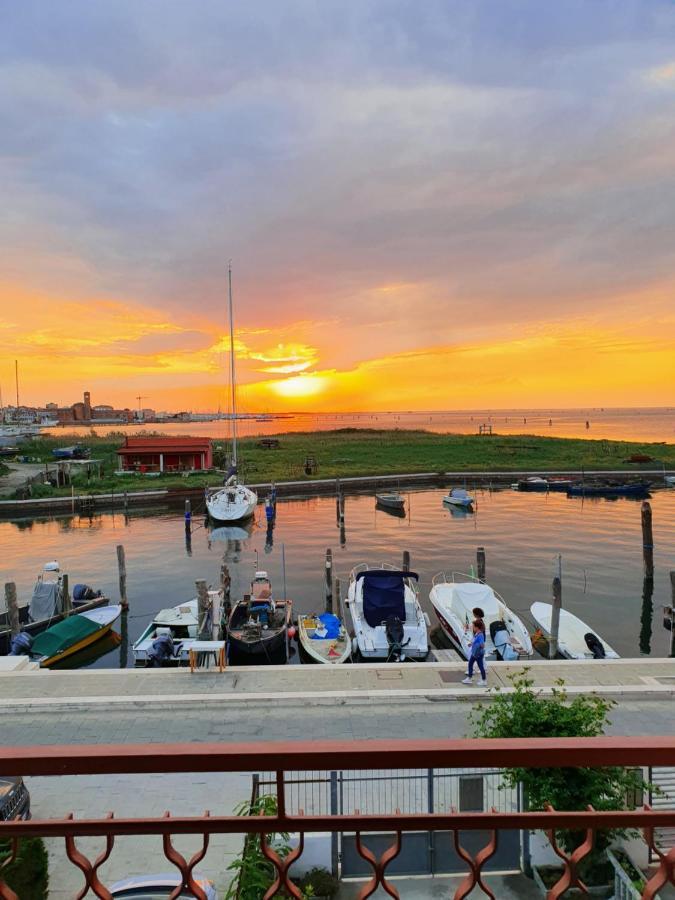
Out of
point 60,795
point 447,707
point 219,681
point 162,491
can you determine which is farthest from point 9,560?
point 447,707

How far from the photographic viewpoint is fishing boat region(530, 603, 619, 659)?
56.0 feet

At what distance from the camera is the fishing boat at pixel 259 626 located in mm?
17562

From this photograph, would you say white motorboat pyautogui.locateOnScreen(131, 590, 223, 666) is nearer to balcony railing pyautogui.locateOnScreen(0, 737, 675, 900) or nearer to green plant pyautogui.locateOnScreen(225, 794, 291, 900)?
green plant pyautogui.locateOnScreen(225, 794, 291, 900)

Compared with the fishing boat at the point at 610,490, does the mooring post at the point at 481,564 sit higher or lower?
lower

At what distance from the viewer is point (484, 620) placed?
18188 millimetres

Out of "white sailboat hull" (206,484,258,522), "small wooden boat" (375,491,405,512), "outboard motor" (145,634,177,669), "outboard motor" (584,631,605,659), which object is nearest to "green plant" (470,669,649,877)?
"outboard motor" (584,631,605,659)

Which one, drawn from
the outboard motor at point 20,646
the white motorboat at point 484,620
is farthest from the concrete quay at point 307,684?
the outboard motor at point 20,646

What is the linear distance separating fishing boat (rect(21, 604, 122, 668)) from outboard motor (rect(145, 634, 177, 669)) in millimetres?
2802

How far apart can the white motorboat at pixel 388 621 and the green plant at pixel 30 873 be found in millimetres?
11429

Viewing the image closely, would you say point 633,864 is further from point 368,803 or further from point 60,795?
point 60,795

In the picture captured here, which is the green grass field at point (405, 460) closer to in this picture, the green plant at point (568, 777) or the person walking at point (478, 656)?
the person walking at point (478, 656)

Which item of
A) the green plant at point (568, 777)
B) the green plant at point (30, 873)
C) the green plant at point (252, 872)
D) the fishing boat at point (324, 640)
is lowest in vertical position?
the fishing boat at point (324, 640)

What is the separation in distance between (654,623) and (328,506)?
93.7 ft

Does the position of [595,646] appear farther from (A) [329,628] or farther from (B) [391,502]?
(B) [391,502]
